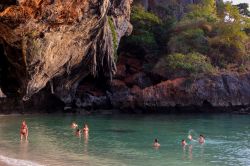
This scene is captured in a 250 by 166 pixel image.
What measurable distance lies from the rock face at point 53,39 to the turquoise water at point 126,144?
12.5 ft

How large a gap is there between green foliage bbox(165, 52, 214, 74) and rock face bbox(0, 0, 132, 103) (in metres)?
10.7

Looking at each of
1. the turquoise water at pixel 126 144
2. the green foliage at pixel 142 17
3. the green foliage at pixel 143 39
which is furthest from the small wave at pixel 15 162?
the green foliage at pixel 142 17

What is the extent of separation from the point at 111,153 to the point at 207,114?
986 inches

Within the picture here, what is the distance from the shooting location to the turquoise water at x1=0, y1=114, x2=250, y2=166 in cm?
1917

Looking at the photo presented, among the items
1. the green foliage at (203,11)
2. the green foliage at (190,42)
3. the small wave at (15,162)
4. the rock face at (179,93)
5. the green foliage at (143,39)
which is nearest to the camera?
the small wave at (15,162)

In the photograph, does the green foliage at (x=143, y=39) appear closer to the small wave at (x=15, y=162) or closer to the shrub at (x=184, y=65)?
the shrub at (x=184, y=65)

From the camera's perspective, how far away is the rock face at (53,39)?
1524 cm

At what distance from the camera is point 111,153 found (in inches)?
828

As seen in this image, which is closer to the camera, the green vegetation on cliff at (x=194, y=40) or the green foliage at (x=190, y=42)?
the green vegetation on cliff at (x=194, y=40)

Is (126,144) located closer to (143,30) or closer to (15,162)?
(15,162)

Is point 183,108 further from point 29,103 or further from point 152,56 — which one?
point 29,103

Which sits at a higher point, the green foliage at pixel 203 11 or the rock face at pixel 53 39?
the green foliage at pixel 203 11

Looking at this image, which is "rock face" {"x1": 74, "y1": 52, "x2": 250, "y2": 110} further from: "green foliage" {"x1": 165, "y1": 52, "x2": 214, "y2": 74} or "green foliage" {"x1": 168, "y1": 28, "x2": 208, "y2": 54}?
"green foliage" {"x1": 168, "y1": 28, "x2": 208, "y2": 54}

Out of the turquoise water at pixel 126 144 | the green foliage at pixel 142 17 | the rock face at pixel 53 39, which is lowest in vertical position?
the turquoise water at pixel 126 144
